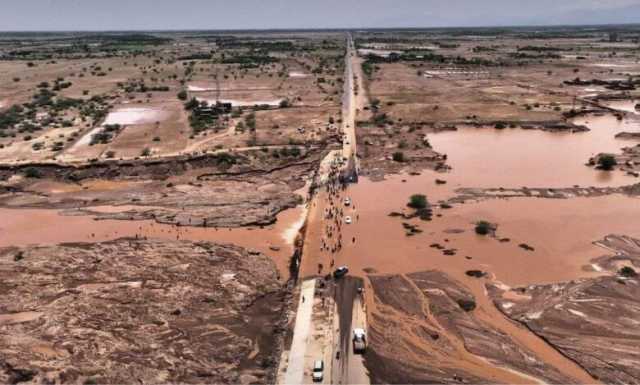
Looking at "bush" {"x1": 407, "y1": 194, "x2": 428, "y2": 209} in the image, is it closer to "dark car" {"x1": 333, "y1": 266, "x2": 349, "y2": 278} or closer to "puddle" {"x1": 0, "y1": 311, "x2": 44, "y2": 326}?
"dark car" {"x1": 333, "y1": 266, "x2": 349, "y2": 278}

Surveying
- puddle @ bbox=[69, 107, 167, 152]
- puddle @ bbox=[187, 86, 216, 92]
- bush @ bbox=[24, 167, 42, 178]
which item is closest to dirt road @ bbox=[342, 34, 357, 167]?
puddle @ bbox=[69, 107, 167, 152]

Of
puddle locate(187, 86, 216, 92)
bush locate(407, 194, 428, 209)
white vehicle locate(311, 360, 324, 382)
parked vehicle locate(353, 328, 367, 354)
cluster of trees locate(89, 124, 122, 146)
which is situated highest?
puddle locate(187, 86, 216, 92)

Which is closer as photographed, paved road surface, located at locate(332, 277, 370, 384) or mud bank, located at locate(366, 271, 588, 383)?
paved road surface, located at locate(332, 277, 370, 384)

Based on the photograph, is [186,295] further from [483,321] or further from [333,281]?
[483,321]

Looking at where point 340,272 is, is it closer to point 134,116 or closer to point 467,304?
point 467,304

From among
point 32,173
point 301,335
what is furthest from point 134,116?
point 301,335

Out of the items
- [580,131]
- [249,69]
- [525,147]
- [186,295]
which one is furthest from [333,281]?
[249,69]
